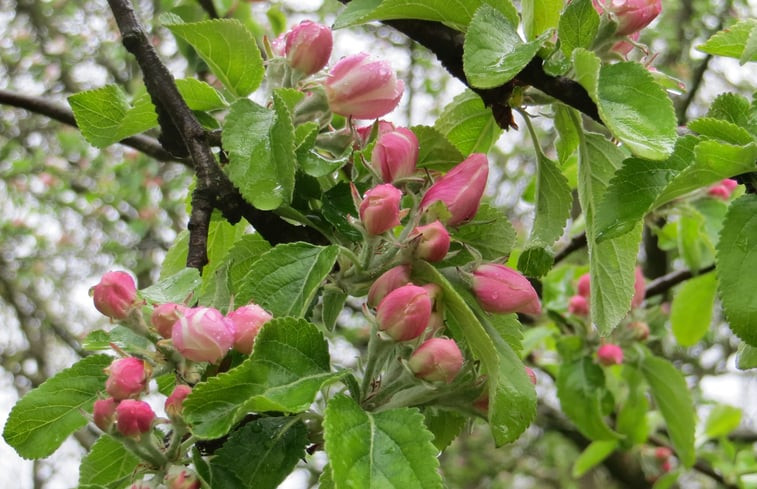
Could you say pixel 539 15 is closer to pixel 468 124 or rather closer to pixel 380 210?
pixel 468 124

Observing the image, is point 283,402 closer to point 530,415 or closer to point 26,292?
point 530,415

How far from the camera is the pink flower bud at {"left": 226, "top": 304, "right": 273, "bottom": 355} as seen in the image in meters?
0.66

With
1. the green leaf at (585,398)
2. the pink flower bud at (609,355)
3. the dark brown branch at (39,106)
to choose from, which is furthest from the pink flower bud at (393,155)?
the pink flower bud at (609,355)

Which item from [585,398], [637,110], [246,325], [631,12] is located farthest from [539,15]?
[585,398]

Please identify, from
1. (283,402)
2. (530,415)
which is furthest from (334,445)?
(530,415)

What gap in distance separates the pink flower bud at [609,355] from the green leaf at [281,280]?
1.40 meters

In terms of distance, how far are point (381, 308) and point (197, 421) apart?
181 mm

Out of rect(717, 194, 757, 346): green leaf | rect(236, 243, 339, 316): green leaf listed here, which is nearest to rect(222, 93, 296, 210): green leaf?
rect(236, 243, 339, 316): green leaf

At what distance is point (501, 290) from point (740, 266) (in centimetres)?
24

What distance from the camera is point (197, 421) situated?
24.0 inches

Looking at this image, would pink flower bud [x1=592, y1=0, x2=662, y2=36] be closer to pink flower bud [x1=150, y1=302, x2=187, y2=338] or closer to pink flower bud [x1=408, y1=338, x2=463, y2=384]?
pink flower bud [x1=408, y1=338, x2=463, y2=384]

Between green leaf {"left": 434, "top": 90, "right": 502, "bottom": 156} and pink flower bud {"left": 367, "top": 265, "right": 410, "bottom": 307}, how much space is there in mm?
373

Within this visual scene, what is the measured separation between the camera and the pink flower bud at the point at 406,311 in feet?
2.20

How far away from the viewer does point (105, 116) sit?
96 cm
